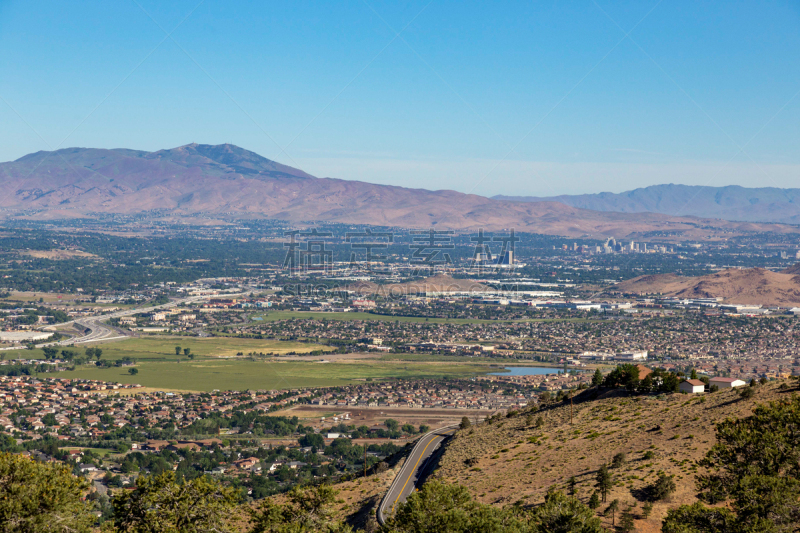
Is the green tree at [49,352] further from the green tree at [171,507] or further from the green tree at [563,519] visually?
the green tree at [563,519]

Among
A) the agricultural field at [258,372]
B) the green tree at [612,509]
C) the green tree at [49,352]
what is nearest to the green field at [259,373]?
the agricultural field at [258,372]

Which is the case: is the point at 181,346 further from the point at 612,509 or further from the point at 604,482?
the point at 612,509

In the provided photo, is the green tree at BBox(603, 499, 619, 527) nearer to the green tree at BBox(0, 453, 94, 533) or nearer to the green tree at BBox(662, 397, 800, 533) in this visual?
the green tree at BBox(662, 397, 800, 533)

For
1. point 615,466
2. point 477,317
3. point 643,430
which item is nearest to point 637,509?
point 615,466

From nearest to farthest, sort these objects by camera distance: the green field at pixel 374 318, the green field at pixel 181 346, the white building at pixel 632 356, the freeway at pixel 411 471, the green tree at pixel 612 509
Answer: the green tree at pixel 612 509
the freeway at pixel 411 471
the white building at pixel 632 356
the green field at pixel 181 346
the green field at pixel 374 318

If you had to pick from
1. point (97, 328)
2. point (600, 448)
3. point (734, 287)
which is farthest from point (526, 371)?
point (734, 287)

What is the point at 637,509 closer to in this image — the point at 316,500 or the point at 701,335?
the point at 316,500

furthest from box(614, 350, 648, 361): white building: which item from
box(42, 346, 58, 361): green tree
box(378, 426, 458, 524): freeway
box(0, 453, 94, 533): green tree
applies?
box(0, 453, 94, 533): green tree
